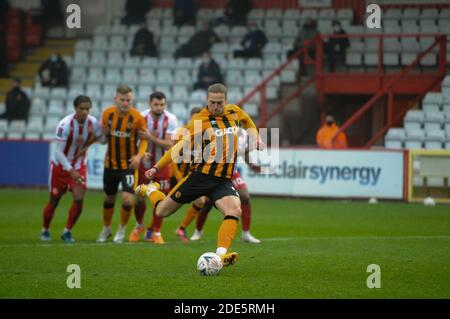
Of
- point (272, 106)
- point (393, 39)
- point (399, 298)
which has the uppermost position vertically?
point (393, 39)

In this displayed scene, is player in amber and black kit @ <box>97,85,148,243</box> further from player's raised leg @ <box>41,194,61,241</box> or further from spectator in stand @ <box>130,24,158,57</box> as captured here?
spectator in stand @ <box>130,24,158,57</box>

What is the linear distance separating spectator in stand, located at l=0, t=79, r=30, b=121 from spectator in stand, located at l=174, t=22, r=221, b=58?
4555 mm

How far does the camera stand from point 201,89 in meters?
26.3

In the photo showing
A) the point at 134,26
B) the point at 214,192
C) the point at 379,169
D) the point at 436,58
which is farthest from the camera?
the point at 134,26

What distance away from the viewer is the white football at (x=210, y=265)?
390 inches

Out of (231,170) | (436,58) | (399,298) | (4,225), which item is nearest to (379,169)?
(436,58)

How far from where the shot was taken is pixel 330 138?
2328cm

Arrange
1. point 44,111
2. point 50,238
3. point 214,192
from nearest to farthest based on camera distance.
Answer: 1. point 214,192
2. point 50,238
3. point 44,111

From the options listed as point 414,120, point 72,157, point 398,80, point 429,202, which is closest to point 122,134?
point 72,157

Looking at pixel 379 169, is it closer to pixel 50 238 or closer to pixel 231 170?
pixel 50 238

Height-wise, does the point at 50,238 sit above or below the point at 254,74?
below

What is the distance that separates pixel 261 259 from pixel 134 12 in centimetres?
1911

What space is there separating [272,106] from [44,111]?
624 centimetres
